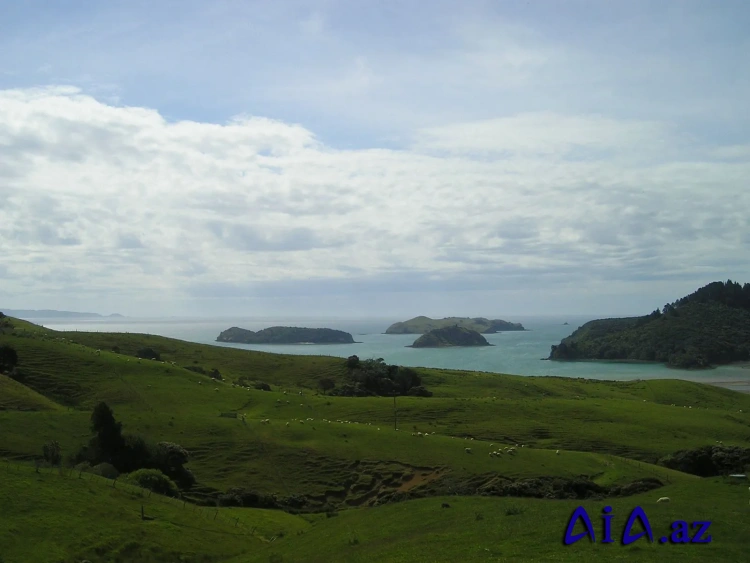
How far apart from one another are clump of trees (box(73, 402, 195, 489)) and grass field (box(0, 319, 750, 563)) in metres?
2.25

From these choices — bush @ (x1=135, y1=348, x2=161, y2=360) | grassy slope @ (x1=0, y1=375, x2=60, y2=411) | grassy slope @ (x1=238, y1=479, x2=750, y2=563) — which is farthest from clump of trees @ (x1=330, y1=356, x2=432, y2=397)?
grassy slope @ (x1=238, y1=479, x2=750, y2=563)

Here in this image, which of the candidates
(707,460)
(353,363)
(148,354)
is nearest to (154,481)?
(707,460)

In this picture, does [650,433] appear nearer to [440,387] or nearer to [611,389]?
[440,387]

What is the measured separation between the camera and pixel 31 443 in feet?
159

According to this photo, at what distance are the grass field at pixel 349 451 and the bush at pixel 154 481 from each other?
4.74 meters

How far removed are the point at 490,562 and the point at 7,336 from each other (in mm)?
84523

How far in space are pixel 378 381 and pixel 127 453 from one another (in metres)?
58.3

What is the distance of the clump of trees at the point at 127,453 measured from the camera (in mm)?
46406

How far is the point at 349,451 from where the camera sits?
53844mm

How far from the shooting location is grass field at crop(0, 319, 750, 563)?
25.6 metres

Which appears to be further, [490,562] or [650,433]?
[650,433]

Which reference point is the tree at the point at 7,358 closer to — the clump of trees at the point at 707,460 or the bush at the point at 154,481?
the bush at the point at 154,481

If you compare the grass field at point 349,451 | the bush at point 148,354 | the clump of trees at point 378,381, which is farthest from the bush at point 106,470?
→ the bush at point 148,354

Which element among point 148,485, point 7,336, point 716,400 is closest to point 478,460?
point 148,485
